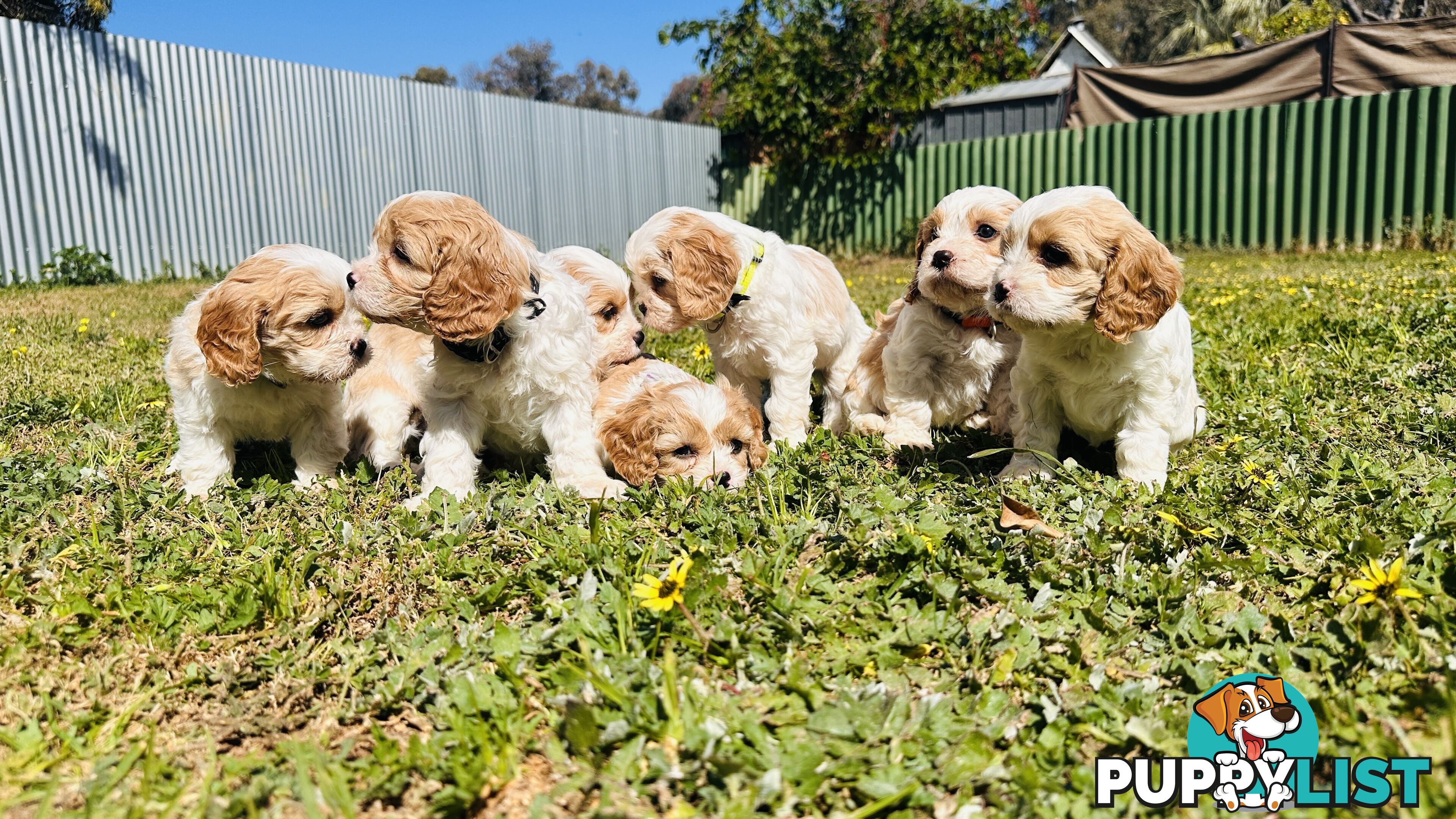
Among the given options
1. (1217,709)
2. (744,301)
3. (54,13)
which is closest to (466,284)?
(744,301)

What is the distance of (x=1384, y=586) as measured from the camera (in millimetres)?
2289

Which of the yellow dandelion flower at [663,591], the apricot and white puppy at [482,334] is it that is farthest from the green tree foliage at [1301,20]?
Result: the yellow dandelion flower at [663,591]

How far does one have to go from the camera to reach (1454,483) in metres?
3.16

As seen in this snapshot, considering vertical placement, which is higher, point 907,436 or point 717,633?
point 907,436

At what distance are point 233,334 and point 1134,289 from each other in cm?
341

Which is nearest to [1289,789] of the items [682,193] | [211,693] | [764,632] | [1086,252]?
[764,632]

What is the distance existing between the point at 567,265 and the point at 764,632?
304cm

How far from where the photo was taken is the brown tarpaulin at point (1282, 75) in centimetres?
1398

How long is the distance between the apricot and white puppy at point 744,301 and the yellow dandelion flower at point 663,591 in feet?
6.96

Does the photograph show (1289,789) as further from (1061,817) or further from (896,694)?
(896,694)

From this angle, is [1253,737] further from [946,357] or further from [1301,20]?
[1301,20]

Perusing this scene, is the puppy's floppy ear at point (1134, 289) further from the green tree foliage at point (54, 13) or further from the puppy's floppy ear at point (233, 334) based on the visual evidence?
the green tree foliage at point (54, 13)

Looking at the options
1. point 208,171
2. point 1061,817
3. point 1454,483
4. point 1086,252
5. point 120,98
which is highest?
point 120,98

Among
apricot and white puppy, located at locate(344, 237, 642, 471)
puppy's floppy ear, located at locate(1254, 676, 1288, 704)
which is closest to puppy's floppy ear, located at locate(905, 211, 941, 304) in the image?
apricot and white puppy, located at locate(344, 237, 642, 471)
